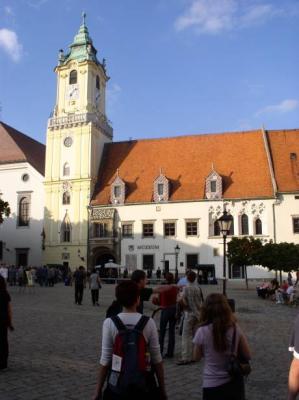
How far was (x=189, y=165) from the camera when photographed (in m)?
48.6

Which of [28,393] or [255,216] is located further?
[255,216]

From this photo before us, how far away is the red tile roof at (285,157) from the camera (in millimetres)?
43750

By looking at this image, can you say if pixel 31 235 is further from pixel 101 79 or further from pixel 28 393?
pixel 28 393

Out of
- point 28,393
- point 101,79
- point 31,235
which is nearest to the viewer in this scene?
point 28,393

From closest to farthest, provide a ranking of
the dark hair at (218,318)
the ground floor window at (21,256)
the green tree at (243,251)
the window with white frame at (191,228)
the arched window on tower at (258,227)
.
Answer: the dark hair at (218,318), the green tree at (243,251), the arched window on tower at (258,227), the window with white frame at (191,228), the ground floor window at (21,256)

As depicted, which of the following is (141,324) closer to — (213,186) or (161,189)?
(213,186)

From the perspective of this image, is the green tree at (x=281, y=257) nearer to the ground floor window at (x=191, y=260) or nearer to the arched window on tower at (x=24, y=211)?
the ground floor window at (x=191, y=260)

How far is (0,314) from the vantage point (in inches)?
331

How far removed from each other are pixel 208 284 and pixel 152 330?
3778 cm

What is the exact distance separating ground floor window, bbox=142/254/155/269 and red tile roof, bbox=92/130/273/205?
5482mm

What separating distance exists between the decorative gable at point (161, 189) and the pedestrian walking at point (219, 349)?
1655 inches

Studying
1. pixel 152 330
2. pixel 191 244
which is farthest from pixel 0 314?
pixel 191 244

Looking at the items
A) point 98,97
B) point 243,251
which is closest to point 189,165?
point 98,97

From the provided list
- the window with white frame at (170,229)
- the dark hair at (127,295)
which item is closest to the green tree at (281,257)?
the window with white frame at (170,229)
